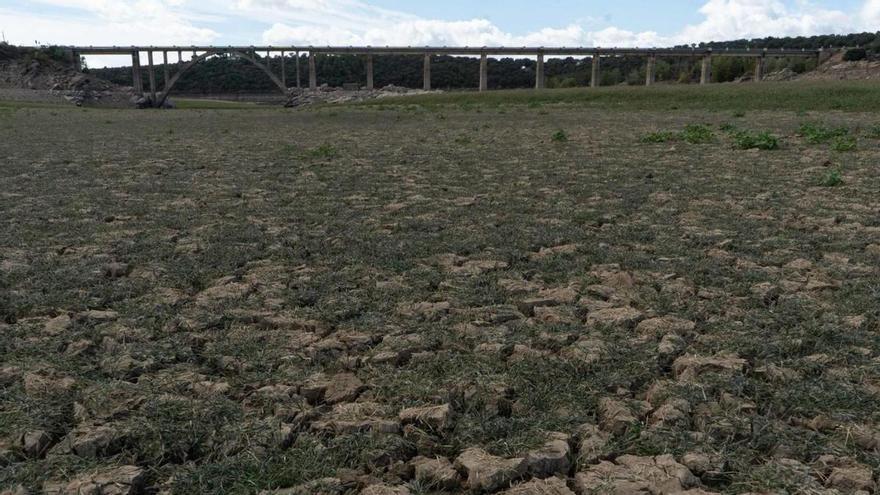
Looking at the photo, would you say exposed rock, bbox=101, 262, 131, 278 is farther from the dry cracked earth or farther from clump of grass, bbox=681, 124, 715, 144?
clump of grass, bbox=681, 124, 715, 144

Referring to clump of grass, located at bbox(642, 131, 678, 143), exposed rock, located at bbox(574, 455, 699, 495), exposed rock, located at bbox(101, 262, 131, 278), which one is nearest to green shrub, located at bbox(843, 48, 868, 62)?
clump of grass, located at bbox(642, 131, 678, 143)

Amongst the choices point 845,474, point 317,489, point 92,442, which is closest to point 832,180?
point 845,474

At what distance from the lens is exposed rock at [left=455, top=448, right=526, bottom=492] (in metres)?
2.99

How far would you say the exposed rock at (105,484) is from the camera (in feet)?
9.50

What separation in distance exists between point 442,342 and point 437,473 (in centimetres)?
144

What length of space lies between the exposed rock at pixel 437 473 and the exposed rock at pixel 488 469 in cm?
6

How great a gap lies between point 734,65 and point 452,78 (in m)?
59.7

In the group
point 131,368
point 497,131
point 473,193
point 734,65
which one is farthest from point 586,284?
point 734,65

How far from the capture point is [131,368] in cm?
404

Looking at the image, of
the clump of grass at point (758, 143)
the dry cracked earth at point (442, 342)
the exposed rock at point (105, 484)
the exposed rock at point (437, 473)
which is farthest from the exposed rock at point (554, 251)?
the clump of grass at point (758, 143)

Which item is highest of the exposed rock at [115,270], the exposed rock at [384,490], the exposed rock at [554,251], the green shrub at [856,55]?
the green shrub at [856,55]

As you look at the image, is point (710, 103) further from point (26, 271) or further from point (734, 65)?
point (734, 65)

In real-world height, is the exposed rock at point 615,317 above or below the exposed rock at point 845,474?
above

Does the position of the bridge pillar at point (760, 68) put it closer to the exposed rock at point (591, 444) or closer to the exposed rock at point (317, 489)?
the exposed rock at point (591, 444)
